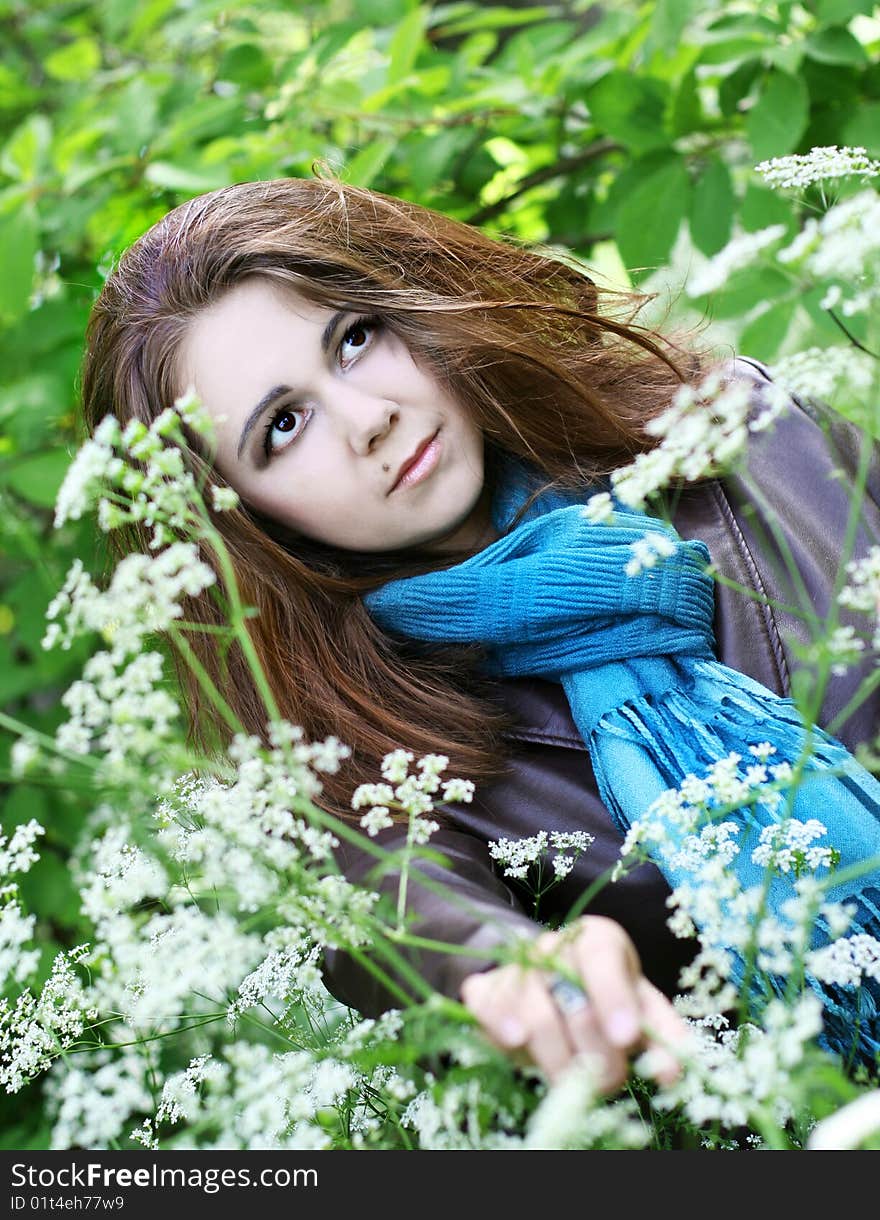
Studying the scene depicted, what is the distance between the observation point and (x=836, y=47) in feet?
4.33

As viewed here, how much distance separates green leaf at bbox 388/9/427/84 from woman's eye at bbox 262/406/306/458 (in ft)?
1.93

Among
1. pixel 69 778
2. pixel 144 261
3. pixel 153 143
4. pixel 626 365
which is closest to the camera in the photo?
pixel 69 778

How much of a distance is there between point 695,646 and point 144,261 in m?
0.72

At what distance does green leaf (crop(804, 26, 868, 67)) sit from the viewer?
131 centimetres

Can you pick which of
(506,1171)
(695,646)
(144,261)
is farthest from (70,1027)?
(144,261)

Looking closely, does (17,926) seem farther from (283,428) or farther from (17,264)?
(17,264)

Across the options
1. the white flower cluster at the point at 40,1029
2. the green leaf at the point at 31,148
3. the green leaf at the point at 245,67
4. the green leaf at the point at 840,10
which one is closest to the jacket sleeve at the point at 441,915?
the white flower cluster at the point at 40,1029

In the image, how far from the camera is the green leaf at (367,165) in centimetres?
147

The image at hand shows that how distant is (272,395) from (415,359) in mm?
167

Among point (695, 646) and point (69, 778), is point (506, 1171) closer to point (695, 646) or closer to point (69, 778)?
point (69, 778)

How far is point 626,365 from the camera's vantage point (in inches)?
55.5

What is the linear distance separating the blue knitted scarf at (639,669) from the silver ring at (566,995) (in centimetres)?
35

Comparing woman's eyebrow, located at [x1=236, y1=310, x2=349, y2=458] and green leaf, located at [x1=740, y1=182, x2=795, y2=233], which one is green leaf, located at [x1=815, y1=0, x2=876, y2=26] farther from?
woman's eyebrow, located at [x1=236, y1=310, x2=349, y2=458]

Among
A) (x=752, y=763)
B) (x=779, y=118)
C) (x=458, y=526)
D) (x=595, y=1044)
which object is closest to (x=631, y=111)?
(x=779, y=118)
